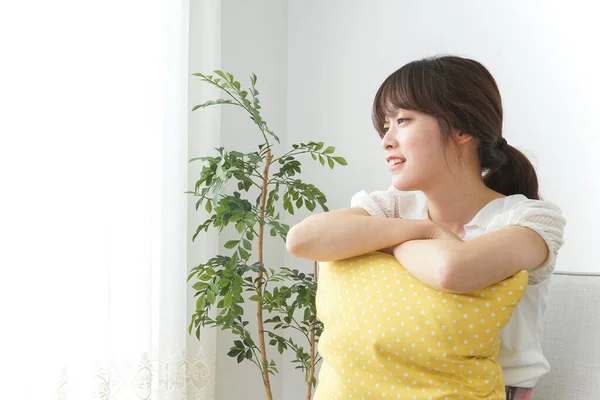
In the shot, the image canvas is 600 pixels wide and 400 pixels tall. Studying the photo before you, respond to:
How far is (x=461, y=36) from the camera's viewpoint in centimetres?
229

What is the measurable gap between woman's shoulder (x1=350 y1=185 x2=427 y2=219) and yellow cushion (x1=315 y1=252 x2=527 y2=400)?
1.01 feet

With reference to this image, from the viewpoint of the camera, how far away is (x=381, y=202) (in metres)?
1.50

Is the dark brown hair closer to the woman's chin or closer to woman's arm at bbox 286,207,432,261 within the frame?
the woman's chin

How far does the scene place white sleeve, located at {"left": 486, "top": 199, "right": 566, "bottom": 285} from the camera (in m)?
1.24

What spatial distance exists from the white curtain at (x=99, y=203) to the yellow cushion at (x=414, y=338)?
102 cm

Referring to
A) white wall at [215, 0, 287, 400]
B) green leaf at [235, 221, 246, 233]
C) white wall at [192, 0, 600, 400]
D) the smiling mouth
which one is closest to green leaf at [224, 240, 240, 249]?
green leaf at [235, 221, 246, 233]

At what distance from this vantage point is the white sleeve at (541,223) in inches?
48.9

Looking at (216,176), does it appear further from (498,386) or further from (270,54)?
(498,386)

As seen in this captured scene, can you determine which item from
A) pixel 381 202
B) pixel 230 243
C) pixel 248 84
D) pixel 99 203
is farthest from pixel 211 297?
pixel 248 84

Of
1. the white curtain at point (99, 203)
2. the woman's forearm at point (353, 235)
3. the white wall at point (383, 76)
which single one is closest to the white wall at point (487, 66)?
the white wall at point (383, 76)

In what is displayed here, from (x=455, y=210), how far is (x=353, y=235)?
31 centimetres

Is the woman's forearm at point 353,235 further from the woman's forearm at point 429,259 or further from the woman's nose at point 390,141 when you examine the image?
the woman's nose at point 390,141

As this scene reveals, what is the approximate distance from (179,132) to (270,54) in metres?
0.75

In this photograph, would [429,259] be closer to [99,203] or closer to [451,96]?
[451,96]
